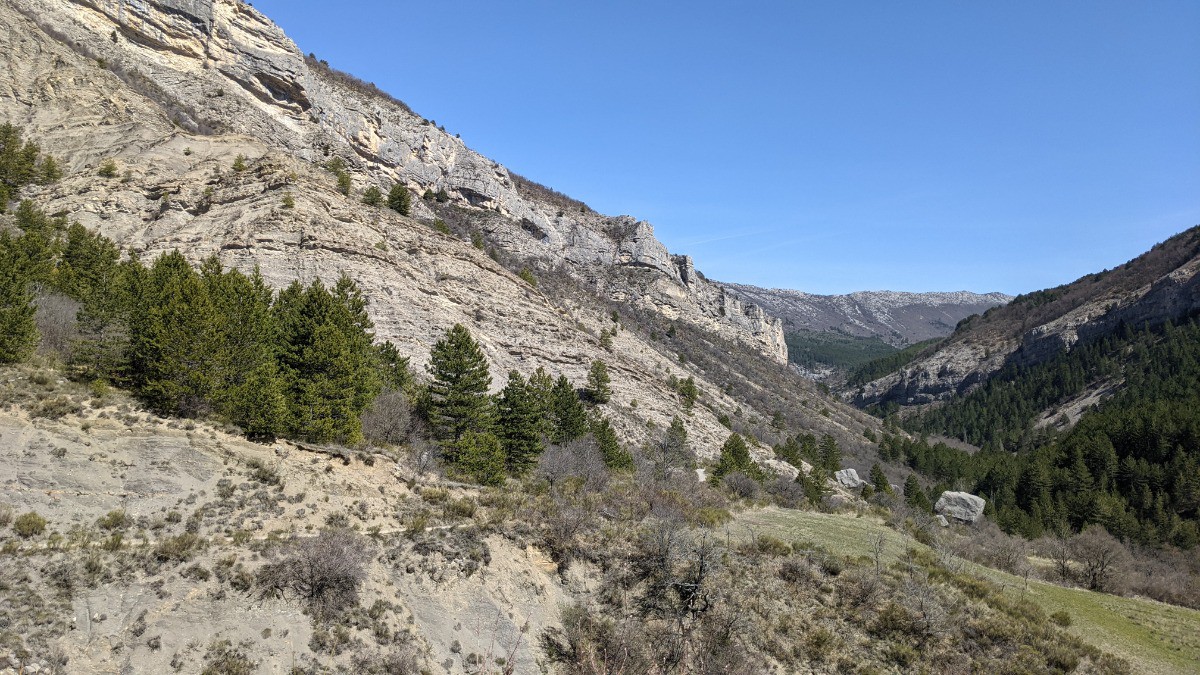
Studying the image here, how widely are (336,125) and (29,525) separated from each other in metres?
67.8

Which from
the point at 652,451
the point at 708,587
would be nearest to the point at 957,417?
the point at 652,451

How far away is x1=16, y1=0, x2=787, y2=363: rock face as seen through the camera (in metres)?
50.6

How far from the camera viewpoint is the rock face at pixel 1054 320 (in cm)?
11631

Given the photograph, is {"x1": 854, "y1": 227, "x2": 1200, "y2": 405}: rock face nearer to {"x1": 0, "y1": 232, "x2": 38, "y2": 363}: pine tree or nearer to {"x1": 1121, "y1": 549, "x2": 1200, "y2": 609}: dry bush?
{"x1": 1121, "y1": 549, "x2": 1200, "y2": 609}: dry bush

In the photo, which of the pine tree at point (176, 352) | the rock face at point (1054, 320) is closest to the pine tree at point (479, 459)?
the pine tree at point (176, 352)

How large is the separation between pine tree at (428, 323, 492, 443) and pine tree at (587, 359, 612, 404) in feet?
47.3

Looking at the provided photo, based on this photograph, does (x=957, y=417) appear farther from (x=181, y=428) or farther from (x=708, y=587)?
(x=181, y=428)

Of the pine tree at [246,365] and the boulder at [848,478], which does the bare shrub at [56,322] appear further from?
the boulder at [848,478]

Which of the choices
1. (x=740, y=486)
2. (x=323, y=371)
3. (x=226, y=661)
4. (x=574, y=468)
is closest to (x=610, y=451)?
(x=574, y=468)

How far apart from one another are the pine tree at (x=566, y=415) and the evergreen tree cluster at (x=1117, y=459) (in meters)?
Result: 38.9

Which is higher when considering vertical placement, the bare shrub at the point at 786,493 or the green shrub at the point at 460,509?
the green shrub at the point at 460,509

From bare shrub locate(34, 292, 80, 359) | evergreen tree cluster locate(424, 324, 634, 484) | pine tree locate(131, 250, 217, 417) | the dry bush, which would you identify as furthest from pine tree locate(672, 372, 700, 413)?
bare shrub locate(34, 292, 80, 359)

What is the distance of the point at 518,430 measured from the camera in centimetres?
2789

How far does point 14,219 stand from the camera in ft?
101
